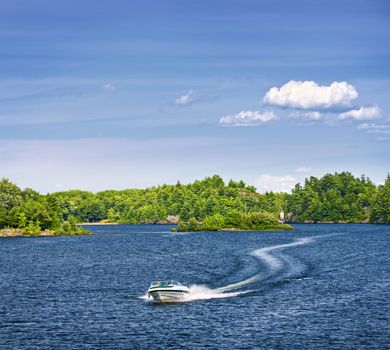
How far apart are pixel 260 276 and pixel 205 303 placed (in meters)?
28.4

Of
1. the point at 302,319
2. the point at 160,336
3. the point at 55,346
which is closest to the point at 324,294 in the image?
the point at 302,319

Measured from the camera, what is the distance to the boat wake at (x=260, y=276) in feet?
319

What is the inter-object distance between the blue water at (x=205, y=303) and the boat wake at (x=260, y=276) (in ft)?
0.59

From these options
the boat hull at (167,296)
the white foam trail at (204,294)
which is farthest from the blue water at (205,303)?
the boat hull at (167,296)

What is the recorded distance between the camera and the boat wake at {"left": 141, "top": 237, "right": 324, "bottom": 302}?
9738 cm

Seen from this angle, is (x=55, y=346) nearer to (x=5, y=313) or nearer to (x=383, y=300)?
(x=5, y=313)

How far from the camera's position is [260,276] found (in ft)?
383

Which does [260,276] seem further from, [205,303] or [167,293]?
[167,293]

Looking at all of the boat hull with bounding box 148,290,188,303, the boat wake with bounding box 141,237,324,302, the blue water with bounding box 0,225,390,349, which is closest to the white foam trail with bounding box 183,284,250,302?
the boat wake with bounding box 141,237,324,302

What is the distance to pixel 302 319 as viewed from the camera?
77.8m

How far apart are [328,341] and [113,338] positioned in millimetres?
22290

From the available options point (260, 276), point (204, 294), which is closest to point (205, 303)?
point (204, 294)

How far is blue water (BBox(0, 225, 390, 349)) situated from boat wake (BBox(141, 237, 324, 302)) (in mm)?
179

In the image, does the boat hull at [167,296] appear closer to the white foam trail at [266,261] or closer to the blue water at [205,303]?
the blue water at [205,303]
